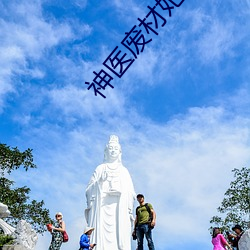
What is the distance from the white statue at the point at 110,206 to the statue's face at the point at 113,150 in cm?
30

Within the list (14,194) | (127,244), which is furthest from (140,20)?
(14,194)

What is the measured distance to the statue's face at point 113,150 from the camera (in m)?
14.3

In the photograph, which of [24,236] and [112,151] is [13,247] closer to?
[24,236]

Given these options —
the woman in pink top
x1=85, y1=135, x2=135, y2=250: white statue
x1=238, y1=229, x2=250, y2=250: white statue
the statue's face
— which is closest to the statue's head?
the statue's face

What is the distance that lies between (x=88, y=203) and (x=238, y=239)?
5.25 meters

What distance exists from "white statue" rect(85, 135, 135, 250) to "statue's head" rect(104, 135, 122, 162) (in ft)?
0.92

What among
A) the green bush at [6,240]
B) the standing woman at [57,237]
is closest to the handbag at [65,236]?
the standing woman at [57,237]

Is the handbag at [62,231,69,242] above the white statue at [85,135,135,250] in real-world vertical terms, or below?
below

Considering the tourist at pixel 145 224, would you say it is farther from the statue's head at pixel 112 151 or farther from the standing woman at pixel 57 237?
the statue's head at pixel 112 151

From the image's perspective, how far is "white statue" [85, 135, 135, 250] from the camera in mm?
13211

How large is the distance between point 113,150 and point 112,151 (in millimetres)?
43

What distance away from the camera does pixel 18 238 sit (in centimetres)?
1077

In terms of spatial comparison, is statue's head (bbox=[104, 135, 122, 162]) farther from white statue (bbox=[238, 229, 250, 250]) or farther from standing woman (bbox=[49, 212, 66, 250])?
white statue (bbox=[238, 229, 250, 250])

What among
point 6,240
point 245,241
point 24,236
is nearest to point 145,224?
point 245,241
